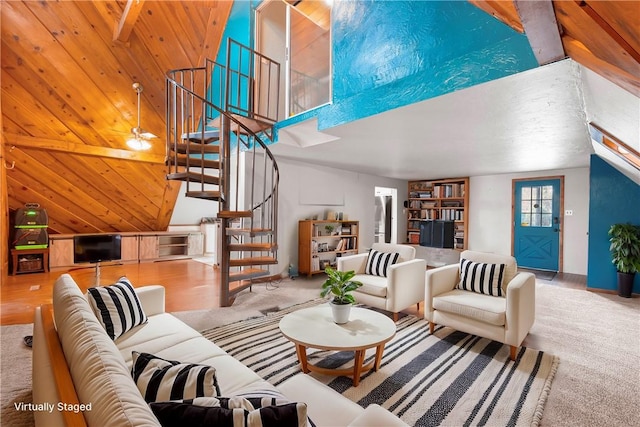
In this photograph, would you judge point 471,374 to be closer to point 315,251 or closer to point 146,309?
point 146,309

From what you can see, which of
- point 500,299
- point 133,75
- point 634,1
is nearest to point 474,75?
point 634,1

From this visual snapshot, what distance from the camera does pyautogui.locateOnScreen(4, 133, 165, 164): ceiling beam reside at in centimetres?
402

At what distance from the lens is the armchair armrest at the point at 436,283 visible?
2.85 meters

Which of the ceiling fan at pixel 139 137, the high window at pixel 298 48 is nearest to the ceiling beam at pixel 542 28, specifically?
the high window at pixel 298 48

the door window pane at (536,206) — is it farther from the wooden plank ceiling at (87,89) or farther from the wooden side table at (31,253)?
the wooden side table at (31,253)

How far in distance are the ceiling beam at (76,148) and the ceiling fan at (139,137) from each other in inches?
6.3

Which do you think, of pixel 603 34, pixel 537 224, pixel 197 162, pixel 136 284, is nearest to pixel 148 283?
pixel 136 284

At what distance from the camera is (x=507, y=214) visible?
20.4 ft

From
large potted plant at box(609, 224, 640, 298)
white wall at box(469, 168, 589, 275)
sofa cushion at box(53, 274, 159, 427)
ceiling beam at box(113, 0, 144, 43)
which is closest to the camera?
sofa cushion at box(53, 274, 159, 427)

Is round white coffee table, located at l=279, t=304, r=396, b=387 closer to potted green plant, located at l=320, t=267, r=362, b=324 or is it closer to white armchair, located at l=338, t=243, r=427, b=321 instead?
potted green plant, located at l=320, t=267, r=362, b=324

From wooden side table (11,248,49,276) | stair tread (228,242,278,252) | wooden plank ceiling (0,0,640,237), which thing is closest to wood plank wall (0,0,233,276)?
wooden plank ceiling (0,0,640,237)

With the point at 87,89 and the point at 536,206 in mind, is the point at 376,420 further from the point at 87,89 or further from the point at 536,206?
the point at 536,206

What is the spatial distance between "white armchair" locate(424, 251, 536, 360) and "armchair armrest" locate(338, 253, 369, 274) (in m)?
1.05

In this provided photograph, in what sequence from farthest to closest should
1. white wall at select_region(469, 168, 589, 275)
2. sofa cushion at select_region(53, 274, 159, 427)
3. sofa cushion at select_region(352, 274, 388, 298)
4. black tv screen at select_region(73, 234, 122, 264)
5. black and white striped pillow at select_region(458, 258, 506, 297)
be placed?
1. white wall at select_region(469, 168, 589, 275)
2. black tv screen at select_region(73, 234, 122, 264)
3. sofa cushion at select_region(352, 274, 388, 298)
4. black and white striped pillow at select_region(458, 258, 506, 297)
5. sofa cushion at select_region(53, 274, 159, 427)
